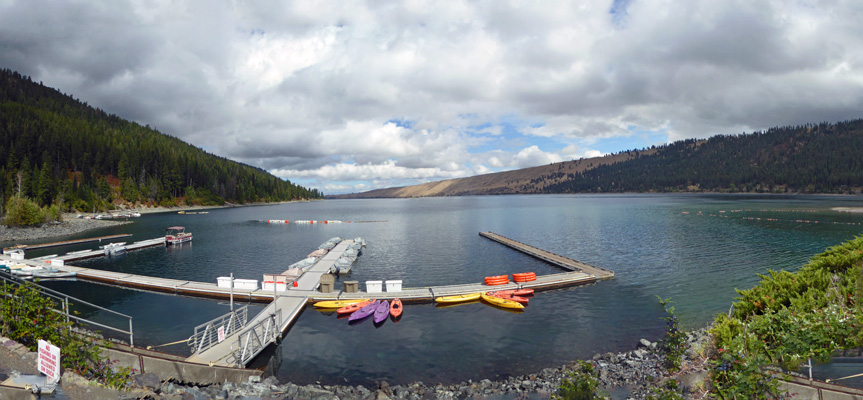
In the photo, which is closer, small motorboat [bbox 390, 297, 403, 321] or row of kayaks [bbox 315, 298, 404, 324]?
row of kayaks [bbox 315, 298, 404, 324]

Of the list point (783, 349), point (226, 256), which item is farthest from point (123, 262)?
point (783, 349)

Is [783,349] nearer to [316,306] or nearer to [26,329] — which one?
[26,329]

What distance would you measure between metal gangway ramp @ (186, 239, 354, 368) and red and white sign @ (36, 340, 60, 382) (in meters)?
9.40

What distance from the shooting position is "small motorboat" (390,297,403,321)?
36.3 metres

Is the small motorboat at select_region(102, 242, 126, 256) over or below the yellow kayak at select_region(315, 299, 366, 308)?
over

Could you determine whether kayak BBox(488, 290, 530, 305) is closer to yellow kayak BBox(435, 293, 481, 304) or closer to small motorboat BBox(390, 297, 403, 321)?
yellow kayak BBox(435, 293, 481, 304)

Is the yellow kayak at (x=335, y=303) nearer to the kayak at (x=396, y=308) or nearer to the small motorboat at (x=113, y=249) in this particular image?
the kayak at (x=396, y=308)

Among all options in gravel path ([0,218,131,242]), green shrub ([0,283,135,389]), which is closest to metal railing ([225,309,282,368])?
green shrub ([0,283,135,389])

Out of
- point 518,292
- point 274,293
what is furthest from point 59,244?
point 518,292

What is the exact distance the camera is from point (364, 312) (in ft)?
119

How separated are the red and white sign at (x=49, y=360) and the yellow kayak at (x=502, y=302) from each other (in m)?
33.5

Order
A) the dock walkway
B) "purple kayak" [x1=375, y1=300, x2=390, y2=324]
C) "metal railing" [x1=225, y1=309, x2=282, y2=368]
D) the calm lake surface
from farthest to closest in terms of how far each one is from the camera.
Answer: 1. the dock walkway
2. "purple kayak" [x1=375, y1=300, x2=390, y2=324]
3. the calm lake surface
4. "metal railing" [x1=225, y1=309, x2=282, y2=368]

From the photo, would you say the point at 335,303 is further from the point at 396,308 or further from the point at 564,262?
the point at 564,262

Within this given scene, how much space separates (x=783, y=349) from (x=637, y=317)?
2197cm
